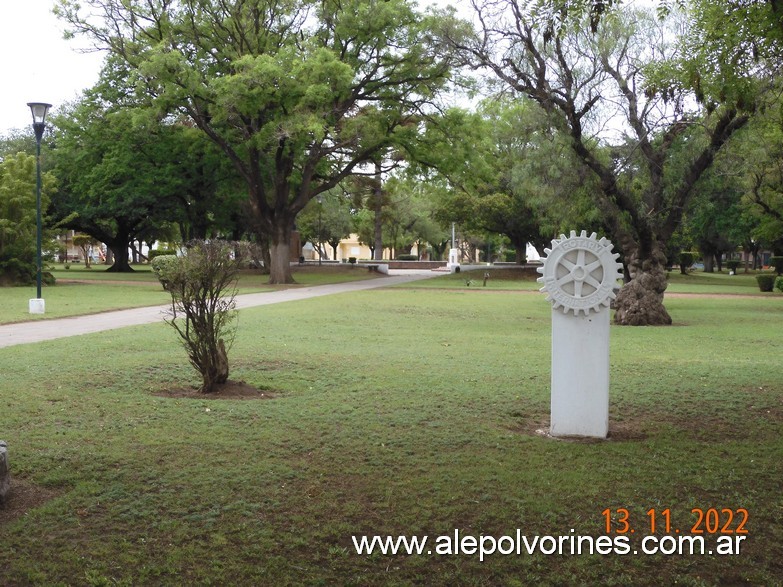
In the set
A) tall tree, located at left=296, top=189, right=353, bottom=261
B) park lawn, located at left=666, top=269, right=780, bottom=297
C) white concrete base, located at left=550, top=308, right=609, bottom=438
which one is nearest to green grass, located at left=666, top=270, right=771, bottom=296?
park lawn, located at left=666, top=269, right=780, bottom=297

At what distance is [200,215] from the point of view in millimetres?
41438

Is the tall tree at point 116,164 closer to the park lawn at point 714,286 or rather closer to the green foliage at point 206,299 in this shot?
the park lawn at point 714,286

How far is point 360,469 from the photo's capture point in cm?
533

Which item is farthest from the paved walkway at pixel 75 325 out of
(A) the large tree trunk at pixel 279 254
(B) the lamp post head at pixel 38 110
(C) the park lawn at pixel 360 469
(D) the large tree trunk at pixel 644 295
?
(A) the large tree trunk at pixel 279 254

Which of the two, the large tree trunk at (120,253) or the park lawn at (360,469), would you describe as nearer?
the park lawn at (360,469)

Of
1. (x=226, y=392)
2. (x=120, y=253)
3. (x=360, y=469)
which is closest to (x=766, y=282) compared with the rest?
(x=226, y=392)

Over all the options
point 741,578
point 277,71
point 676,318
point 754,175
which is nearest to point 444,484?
point 741,578

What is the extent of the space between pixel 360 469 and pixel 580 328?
2152 millimetres

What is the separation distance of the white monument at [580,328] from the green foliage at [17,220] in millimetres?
25967

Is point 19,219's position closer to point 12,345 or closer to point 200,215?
point 200,215

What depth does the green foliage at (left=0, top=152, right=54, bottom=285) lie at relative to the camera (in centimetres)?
2825

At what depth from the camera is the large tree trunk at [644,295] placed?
17453mm

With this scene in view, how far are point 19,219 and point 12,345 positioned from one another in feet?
64.0

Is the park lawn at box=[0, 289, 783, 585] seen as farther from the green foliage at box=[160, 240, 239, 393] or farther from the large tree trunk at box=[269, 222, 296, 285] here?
the large tree trunk at box=[269, 222, 296, 285]
